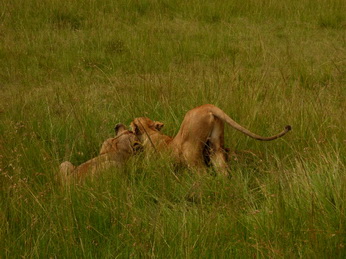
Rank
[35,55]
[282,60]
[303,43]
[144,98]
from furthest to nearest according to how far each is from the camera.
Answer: [303,43], [35,55], [282,60], [144,98]

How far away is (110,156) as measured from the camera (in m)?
4.17

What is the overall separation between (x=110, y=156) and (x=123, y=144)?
253 millimetres

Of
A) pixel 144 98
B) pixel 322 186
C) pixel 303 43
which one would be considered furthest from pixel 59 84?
pixel 322 186

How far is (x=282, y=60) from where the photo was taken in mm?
7215

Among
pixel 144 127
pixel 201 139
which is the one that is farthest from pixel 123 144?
pixel 201 139

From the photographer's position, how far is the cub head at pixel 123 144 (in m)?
4.36

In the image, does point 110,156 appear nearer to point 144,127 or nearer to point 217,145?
point 144,127

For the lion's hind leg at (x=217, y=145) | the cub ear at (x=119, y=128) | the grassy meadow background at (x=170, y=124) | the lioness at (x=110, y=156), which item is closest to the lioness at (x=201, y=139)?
the lion's hind leg at (x=217, y=145)

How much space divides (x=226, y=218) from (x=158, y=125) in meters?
1.55

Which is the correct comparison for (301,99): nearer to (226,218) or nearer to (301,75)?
(301,75)

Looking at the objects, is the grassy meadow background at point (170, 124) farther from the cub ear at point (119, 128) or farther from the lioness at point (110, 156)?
the cub ear at point (119, 128)

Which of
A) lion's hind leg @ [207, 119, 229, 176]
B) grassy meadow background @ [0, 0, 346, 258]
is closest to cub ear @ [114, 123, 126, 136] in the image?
grassy meadow background @ [0, 0, 346, 258]

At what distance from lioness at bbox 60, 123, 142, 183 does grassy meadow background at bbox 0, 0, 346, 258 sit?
4.1 inches

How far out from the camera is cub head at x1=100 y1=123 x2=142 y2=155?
14.3 ft
